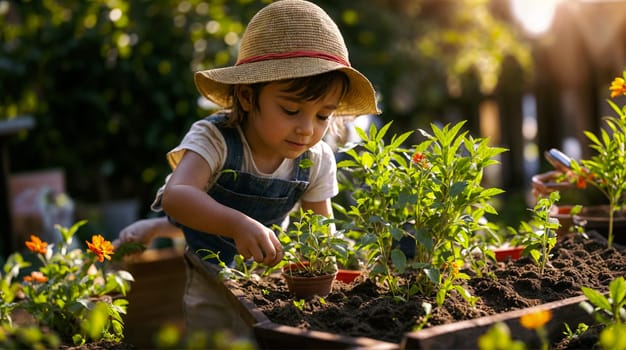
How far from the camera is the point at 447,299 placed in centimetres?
155

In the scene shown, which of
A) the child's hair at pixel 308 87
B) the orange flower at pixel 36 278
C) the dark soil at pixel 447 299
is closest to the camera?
the dark soil at pixel 447 299

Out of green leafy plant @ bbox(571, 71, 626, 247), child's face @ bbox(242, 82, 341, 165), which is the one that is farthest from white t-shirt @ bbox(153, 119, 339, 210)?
green leafy plant @ bbox(571, 71, 626, 247)

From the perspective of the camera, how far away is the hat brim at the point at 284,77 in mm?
1863

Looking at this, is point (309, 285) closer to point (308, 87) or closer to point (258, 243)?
point (258, 243)

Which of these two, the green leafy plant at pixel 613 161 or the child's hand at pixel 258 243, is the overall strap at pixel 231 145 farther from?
the green leafy plant at pixel 613 161

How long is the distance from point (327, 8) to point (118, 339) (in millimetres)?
4783

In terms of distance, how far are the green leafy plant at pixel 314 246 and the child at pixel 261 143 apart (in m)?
0.06

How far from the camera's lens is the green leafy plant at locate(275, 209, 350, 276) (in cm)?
167

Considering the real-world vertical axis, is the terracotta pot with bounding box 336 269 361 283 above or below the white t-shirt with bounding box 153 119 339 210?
below

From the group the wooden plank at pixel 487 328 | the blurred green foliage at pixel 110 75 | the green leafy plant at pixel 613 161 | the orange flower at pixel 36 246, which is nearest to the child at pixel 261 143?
the orange flower at pixel 36 246

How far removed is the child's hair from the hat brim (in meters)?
0.03

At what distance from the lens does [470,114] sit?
27.3 ft

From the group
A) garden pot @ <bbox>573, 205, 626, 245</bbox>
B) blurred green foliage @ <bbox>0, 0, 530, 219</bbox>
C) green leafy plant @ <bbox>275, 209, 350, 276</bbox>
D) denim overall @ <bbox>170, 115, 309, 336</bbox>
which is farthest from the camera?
blurred green foliage @ <bbox>0, 0, 530, 219</bbox>

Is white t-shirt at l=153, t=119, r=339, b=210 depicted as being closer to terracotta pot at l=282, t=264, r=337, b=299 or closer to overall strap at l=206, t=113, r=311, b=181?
overall strap at l=206, t=113, r=311, b=181
